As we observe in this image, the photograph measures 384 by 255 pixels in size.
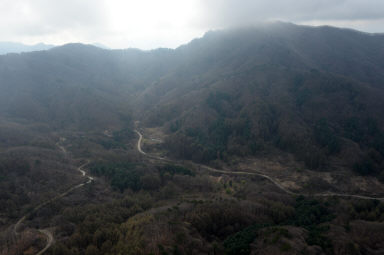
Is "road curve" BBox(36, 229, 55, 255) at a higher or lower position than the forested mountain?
lower

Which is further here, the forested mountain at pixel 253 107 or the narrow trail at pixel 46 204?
the forested mountain at pixel 253 107

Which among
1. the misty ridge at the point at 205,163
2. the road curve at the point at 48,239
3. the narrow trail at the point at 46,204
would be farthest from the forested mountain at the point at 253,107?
the road curve at the point at 48,239

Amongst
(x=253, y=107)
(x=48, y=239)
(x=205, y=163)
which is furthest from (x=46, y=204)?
(x=253, y=107)

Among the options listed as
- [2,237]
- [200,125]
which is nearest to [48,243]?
[2,237]

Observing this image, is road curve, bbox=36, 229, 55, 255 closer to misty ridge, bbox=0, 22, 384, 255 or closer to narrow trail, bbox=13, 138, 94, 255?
narrow trail, bbox=13, 138, 94, 255

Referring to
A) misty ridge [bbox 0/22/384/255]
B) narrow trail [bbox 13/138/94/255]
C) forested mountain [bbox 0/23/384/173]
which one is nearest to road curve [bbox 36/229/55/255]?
narrow trail [bbox 13/138/94/255]

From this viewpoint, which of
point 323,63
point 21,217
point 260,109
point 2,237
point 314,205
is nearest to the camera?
point 2,237

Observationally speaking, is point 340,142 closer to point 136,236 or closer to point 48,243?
point 136,236

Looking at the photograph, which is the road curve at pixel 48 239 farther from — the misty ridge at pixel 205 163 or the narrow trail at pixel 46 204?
the misty ridge at pixel 205 163

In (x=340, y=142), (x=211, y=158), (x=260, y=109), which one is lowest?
(x=211, y=158)
